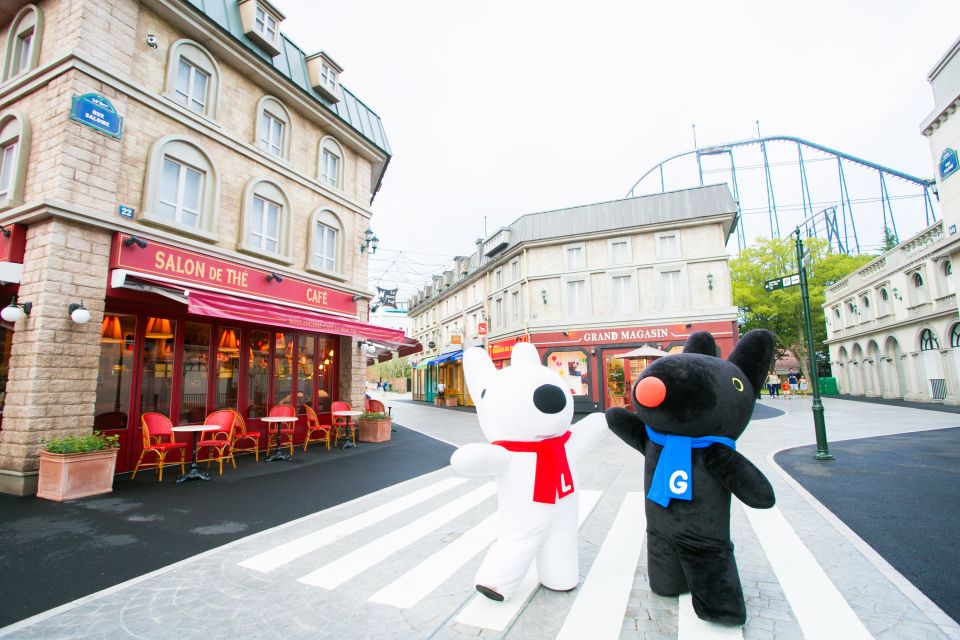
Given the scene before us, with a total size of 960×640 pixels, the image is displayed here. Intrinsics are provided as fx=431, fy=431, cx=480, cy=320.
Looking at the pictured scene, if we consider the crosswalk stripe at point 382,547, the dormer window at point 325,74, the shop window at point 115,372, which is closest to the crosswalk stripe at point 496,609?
the crosswalk stripe at point 382,547

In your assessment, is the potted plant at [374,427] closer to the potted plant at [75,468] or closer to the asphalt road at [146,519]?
the asphalt road at [146,519]

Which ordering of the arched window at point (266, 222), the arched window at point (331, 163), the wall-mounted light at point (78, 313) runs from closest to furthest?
1. the wall-mounted light at point (78, 313)
2. the arched window at point (266, 222)
3. the arched window at point (331, 163)

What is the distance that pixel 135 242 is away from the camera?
297 inches

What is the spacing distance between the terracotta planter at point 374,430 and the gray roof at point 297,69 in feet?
27.6

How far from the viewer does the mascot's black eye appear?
3010mm

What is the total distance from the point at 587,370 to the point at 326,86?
1546 cm

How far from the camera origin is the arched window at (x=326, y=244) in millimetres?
11570

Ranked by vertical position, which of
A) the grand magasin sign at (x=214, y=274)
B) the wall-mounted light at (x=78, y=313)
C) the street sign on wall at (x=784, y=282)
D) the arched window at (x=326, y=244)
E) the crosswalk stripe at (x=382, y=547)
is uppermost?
the arched window at (x=326, y=244)

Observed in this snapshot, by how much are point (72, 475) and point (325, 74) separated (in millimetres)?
10958

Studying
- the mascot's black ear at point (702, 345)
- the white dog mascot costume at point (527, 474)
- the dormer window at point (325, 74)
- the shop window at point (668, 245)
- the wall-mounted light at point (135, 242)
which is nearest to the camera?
the white dog mascot costume at point (527, 474)

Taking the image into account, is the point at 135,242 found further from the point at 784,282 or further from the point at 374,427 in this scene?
the point at 784,282

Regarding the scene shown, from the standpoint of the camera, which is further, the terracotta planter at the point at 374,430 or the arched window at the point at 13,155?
the terracotta planter at the point at 374,430

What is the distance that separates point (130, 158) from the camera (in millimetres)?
7820

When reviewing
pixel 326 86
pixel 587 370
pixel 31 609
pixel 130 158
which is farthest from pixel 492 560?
pixel 587 370
